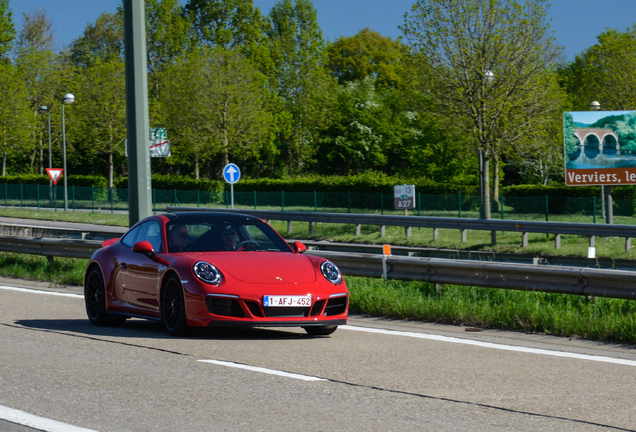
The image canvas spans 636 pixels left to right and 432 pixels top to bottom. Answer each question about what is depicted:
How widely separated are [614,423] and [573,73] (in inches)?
3512

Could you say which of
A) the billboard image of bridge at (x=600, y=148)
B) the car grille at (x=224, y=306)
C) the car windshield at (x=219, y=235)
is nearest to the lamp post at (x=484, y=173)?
the billboard image of bridge at (x=600, y=148)

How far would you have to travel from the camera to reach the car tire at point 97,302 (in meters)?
10.4

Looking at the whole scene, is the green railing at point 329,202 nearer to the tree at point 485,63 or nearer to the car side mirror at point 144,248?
the tree at point 485,63

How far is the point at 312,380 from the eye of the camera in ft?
22.7

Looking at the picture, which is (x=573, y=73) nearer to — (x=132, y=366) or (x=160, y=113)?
(x=160, y=113)

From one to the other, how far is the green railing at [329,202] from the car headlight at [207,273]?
28671mm

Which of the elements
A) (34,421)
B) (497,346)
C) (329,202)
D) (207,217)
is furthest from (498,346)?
(329,202)

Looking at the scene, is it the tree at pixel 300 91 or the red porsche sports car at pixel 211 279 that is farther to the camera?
the tree at pixel 300 91

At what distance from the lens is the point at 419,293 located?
459 inches

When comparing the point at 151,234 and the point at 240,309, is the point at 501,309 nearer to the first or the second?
the point at 240,309

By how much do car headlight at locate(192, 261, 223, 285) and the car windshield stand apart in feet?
2.08

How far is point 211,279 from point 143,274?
1.15 meters

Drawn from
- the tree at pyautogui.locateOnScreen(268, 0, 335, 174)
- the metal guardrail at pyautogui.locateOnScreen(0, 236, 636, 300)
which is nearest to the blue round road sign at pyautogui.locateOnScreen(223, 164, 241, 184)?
the metal guardrail at pyautogui.locateOnScreen(0, 236, 636, 300)

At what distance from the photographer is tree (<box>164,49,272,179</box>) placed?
2474 inches
